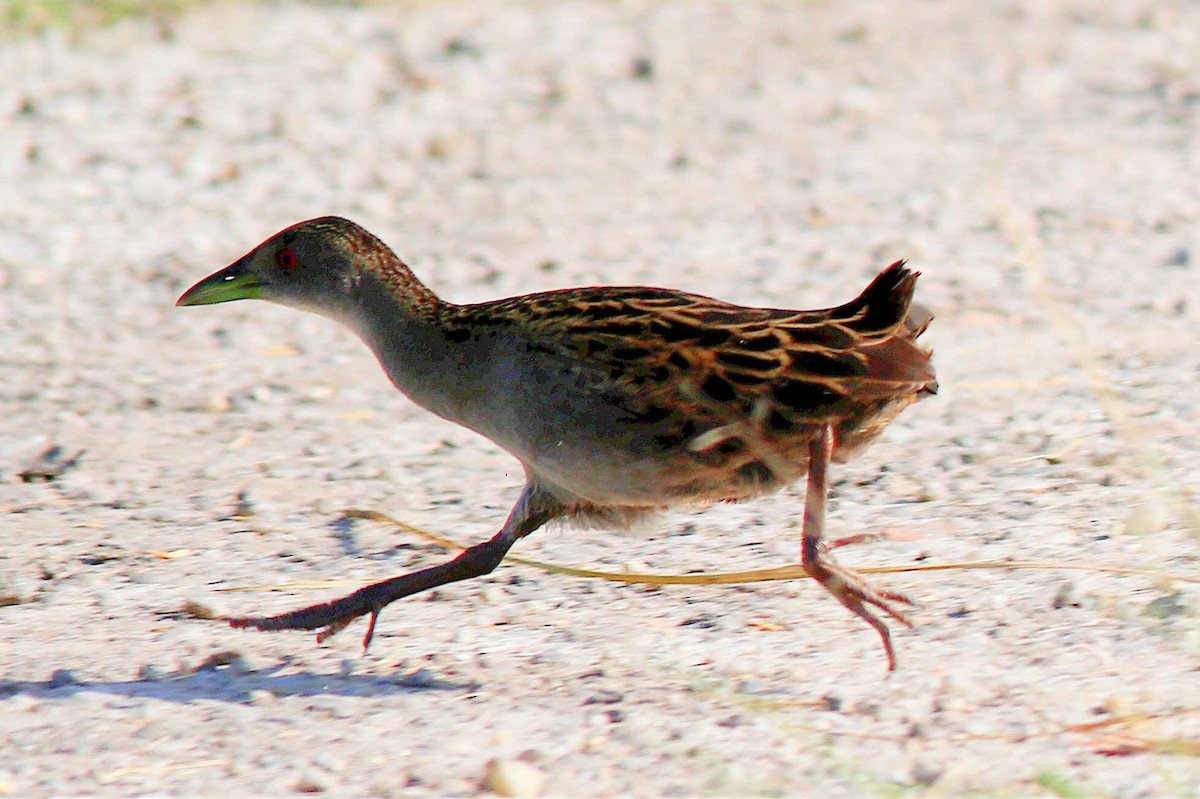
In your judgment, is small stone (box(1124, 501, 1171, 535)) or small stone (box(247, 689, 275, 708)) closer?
small stone (box(247, 689, 275, 708))

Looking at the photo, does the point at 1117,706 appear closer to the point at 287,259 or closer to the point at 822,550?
the point at 822,550

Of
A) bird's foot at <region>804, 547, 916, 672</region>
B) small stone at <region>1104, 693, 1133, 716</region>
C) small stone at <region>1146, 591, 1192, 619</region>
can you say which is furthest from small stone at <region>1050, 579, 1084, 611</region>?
small stone at <region>1104, 693, 1133, 716</region>

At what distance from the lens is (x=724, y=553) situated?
520 cm

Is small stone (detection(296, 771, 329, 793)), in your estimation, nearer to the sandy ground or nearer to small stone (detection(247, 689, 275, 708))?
the sandy ground

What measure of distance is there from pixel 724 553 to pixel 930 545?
1.91ft

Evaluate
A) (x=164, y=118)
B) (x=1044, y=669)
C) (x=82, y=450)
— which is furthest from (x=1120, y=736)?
(x=164, y=118)

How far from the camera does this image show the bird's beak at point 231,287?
16.6 ft

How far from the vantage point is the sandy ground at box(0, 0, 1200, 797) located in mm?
3910

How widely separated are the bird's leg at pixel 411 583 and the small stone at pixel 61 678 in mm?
405

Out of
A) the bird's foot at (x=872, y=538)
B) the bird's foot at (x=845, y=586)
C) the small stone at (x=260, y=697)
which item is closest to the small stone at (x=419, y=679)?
the small stone at (x=260, y=697)

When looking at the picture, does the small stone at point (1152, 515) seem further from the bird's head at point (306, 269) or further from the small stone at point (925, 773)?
the bird's head at point (306, 269)

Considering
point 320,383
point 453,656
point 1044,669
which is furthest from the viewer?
point 320,383

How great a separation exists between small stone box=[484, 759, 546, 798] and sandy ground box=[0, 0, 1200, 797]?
0.14ft

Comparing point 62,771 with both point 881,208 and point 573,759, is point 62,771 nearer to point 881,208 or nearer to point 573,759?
point 573,759
